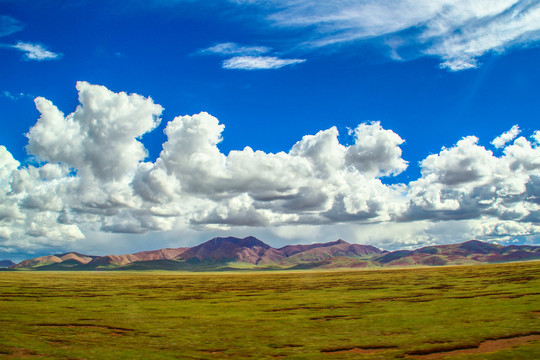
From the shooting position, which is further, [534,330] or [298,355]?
[534,330]

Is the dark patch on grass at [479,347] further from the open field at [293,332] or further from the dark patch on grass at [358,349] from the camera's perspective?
the dark patch on grass at [358,349]

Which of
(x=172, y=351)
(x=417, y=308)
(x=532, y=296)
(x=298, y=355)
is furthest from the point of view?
(x=532, y=296)

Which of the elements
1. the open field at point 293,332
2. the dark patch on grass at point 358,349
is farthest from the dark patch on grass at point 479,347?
the dark patch on grass at point 358,349

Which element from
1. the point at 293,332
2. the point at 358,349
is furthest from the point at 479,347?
the point at 293,332

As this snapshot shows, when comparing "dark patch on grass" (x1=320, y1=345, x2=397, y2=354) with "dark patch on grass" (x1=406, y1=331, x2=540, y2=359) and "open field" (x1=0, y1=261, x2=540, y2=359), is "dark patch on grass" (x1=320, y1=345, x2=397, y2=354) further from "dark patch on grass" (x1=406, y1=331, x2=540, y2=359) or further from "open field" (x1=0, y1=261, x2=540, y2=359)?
"dark patch on grass" (x1=406, y1=331, x2=540, y2=359)

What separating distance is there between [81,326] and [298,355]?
34645 millimetres

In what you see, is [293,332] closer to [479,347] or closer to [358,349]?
[358,349]

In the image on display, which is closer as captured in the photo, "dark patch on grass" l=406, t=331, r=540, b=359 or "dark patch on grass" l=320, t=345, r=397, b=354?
"dark patch on grass" l=406, t=331, r=540, b=359

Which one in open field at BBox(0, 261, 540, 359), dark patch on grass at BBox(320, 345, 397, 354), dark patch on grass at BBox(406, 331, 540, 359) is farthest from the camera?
dark patch on grass at BBox(320, 345, 397, 354)

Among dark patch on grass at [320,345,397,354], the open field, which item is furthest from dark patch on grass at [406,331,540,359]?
dark patch on grass at [320,345,397,354]

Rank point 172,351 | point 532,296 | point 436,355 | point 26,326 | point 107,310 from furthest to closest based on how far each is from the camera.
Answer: point 107,310 < point 532,296 < point 26,326 < point 172,351 < point 436,355

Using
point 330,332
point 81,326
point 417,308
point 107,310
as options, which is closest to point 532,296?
point 417,308

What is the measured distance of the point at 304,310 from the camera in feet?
207

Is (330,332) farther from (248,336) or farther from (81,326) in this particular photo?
(81,326)
